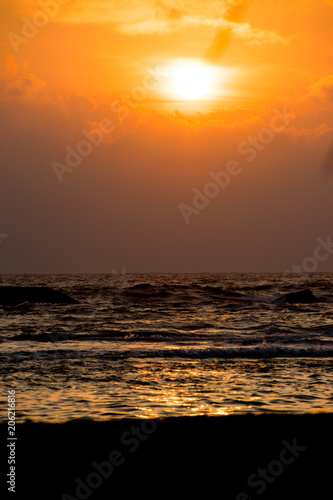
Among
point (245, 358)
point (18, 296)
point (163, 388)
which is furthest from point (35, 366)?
point (18, 296)

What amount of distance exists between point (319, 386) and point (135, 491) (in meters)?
8.95

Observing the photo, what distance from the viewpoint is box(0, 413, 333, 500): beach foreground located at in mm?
8594

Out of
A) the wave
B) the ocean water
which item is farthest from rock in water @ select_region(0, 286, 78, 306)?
the wave

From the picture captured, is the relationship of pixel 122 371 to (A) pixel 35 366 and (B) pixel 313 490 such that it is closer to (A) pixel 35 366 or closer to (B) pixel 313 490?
(A) pixel 35 366

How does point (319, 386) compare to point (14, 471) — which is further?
point (319, 386)

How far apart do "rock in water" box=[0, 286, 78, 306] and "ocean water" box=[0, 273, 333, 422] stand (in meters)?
17.6

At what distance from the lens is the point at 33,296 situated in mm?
61500

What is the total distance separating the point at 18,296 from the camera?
203 ft

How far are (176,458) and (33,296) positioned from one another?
53.7m

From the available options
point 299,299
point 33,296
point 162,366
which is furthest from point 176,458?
point 299,299

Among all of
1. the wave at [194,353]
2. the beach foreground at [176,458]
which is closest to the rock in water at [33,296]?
the wave at [194,353]

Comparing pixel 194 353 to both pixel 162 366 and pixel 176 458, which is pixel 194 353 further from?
pixel 176 458

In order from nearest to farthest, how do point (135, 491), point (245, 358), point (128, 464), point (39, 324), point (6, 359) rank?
1. point (135, 491)
2. point (128, 464)
3. point (6, 359)
4. point (245, 358)
5. point (39, 324)

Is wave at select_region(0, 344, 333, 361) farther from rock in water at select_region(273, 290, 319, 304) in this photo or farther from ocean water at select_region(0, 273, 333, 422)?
rock in water at select_region(273, 290, 319, 304)
